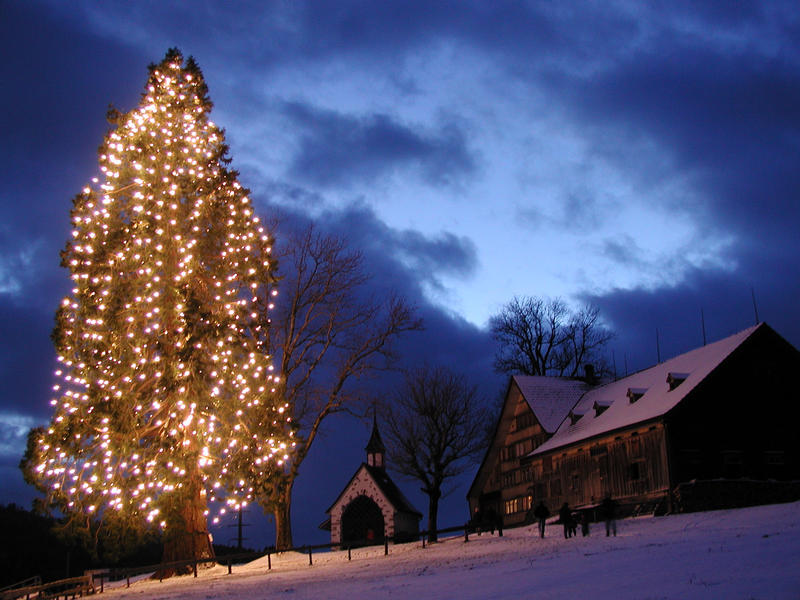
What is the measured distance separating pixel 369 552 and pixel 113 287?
53.6 ft

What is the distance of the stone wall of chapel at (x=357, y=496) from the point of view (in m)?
62.8

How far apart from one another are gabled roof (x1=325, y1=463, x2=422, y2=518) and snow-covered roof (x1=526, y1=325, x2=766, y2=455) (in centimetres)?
1861

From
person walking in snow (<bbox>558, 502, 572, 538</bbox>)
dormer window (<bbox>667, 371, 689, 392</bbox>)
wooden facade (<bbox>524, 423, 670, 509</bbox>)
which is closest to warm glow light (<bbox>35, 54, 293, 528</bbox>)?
person walking in snow (<bbox>558, 502, 572, 538</bbox>)

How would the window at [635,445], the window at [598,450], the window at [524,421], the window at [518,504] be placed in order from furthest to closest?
the window at [524,421] < the window at [518,504] < the window at [598,450] < the window at [635,445]

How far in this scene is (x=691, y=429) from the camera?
38.4 m

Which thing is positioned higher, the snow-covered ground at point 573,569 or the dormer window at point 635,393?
the dormer window at point 635,393

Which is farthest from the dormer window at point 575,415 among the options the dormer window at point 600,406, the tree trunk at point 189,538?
the tree trunk at point 189,538

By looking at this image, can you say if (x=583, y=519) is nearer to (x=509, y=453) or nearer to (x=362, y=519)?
(x=509, y=453)

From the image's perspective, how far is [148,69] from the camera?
95.7 feet

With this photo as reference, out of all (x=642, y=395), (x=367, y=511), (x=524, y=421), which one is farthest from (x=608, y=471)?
(x=367, y=511)

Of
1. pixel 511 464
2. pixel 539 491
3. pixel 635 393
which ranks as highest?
pixel 635 393

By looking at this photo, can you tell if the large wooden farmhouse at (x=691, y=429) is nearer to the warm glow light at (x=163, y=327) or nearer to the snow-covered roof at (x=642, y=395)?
the snow-covered roof at (x=642, y=395)

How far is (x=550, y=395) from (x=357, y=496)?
2017 cm

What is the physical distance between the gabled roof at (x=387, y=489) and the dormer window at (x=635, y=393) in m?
25.5
